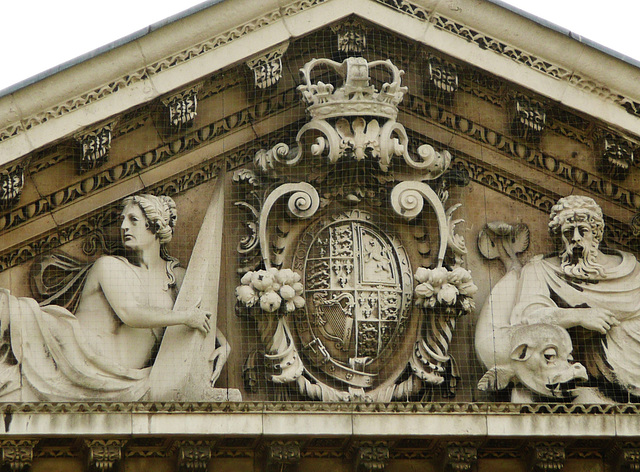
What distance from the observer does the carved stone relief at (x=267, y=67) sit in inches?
566

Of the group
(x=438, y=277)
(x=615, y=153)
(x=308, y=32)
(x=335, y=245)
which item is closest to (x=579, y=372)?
(x=438, y=277)

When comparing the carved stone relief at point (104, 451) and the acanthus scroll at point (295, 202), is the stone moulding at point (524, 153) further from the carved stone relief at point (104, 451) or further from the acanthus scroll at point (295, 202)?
the carved stone relief at point (104, 451)

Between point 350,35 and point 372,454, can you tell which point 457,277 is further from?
point 350,35

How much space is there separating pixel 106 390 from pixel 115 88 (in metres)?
2.11

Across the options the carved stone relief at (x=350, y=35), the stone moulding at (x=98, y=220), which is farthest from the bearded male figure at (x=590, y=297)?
the stone moulding at (x=98, y=220)

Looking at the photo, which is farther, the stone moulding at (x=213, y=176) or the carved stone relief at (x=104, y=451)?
the stone moulding at (x=213, y=176)

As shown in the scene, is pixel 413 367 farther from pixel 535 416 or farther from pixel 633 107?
pixel 633 107

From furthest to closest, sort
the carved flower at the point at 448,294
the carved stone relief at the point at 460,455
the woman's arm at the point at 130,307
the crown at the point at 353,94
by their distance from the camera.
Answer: the crown at the point at 353,94 < the carved flower at the point at 448,294 < the woman's arm at the point at 130,307 < the carved stone relief at the point at 460,455

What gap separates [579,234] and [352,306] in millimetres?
1733

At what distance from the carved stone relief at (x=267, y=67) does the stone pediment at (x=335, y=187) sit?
2 centimetres

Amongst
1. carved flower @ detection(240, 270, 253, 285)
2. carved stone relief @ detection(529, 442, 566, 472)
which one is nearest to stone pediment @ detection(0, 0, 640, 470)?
carved flower @ detection(240, 270, 253, 285)

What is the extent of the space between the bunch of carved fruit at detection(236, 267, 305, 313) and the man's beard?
1.93 meters

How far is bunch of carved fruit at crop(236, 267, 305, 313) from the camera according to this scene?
1399cm

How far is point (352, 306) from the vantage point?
1411 cm
